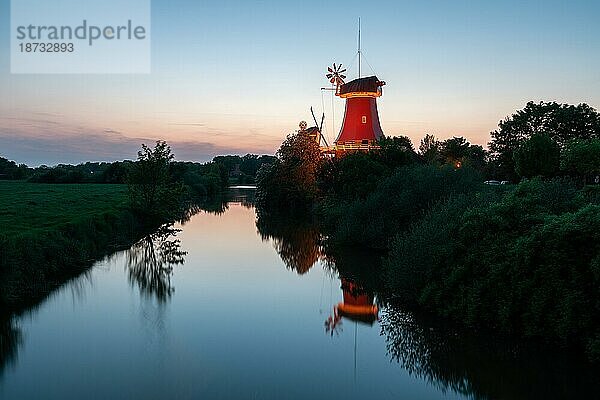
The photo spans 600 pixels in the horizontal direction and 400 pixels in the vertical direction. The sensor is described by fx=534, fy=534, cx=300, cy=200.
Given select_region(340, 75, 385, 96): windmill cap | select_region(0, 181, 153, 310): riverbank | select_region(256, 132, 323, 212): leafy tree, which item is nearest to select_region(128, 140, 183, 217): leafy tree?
select_region(0, 181, 153, 310): riverbank

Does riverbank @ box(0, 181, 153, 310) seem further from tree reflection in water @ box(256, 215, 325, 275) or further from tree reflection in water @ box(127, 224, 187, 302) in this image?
tree reflection in water @ box(256, 215, 325, 275)

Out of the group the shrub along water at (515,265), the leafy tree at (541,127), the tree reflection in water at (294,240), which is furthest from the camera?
the leafy tree at (541,127)

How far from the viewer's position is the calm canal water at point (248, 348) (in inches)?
349

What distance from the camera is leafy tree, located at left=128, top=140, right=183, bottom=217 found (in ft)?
104

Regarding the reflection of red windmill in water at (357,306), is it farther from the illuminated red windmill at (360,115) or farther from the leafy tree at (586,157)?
the illuminated red windmill at (360,115)

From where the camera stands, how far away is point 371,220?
22.6 meters

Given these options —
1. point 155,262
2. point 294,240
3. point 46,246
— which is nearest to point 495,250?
point 46,246

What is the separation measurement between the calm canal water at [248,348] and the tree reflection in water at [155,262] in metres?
0.13

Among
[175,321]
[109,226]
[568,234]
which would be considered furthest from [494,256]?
[109,226]

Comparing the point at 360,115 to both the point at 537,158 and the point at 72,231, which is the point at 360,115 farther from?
the point at 72,231

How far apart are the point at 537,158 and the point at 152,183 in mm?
24432

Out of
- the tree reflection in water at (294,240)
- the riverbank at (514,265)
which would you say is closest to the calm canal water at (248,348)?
the riverbank at (514,265)

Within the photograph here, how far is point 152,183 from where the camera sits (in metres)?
32.2

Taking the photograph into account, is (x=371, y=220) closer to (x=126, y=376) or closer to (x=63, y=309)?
(x=63, y=309)
